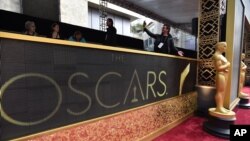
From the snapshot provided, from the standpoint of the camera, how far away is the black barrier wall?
111 cm

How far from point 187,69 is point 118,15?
8.53m

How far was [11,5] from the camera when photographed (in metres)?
5.80

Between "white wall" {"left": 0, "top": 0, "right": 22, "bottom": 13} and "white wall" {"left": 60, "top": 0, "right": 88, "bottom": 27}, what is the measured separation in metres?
1.51

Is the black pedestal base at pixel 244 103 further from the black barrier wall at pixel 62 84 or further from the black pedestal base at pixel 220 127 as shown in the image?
the black barrier wall at pixel 62 84

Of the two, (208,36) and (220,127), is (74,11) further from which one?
(220,127)

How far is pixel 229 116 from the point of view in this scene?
256cm

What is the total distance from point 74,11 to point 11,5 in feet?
6.53

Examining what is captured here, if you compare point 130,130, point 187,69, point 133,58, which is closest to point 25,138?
point 130,130

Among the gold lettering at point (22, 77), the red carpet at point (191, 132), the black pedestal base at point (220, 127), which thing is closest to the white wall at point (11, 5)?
the gold lettering at point (22, 77)

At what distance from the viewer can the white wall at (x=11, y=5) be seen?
550cm

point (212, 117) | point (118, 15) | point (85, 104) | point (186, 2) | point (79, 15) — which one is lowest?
point (212, 117)

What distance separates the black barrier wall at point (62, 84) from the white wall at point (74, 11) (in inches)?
194

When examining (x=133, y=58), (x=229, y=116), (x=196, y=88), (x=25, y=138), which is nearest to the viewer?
(x=25, y=138)

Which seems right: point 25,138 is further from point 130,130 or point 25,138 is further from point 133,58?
point 133,58
